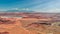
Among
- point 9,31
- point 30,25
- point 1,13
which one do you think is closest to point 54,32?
point 30,25

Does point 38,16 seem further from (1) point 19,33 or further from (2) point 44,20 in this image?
(1) point 19,33

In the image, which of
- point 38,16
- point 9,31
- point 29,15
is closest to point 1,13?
point 29,15

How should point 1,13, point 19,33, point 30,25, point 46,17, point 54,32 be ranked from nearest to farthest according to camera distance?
point 19,33, point 54,32, point 30,25, point 1,13, point 46,17

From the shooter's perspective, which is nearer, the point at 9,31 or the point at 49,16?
the point at 9,31

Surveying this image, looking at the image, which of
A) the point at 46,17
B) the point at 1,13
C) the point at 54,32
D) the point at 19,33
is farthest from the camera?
the point at 46,17

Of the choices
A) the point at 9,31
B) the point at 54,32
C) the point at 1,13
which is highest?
the point at 1,13

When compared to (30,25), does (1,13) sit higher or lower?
higher

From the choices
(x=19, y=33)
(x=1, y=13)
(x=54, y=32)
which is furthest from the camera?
(x=1, y=13)

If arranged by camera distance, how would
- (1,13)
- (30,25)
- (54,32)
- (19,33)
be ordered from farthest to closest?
(1,13)
(30,25)
(54,32)
(19,33)

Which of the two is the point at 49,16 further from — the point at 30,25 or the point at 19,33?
the point at 19,33
